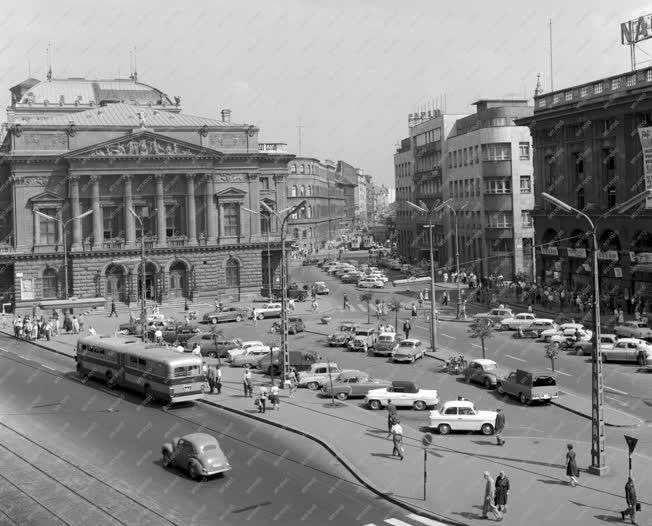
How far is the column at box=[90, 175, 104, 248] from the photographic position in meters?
88.3

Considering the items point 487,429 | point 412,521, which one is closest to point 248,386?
point 487,429

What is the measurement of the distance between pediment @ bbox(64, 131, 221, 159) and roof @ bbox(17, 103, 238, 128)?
88.5 inches

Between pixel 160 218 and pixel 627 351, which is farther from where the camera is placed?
pixel 160 218

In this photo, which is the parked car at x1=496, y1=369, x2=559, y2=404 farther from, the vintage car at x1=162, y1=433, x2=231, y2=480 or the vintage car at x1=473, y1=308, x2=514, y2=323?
the vintage car at x1=473, y1=308, x2=514, y2=323

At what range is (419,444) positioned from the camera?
116 ft

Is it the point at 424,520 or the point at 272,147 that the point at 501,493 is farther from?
the point at 272,147

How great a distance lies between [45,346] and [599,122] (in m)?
49.3

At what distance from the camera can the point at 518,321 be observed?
213ft

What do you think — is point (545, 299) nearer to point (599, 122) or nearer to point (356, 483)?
point (599, 122)

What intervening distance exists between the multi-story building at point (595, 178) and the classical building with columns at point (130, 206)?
28591mm

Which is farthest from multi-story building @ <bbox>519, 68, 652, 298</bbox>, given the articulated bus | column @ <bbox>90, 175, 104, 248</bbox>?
column @ <bbox>90, 175, 104, 248</bbox>

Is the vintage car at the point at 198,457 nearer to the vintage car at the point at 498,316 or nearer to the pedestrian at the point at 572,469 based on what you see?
the pedestrian at the point at 572,469

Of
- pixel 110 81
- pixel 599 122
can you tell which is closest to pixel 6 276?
pixel 110 81

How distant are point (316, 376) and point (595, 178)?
1584 inches
